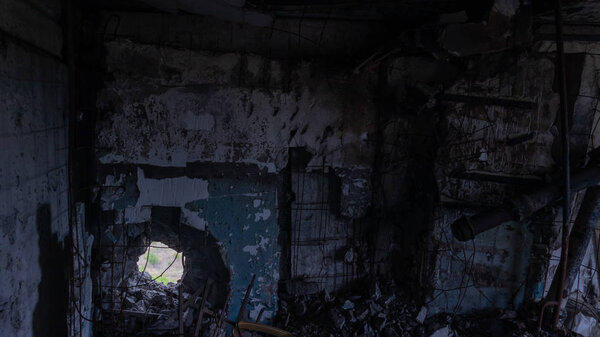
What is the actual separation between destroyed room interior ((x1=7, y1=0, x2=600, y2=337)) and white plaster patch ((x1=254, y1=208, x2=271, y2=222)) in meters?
0.01

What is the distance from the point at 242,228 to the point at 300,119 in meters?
1.43

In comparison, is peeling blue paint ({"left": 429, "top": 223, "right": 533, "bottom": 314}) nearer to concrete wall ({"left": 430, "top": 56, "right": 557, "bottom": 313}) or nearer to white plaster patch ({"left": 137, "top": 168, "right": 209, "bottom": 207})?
concrete wall ({"left": 430, "top": 56, "right": 557, "bottom": 313})

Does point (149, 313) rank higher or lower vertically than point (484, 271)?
lower

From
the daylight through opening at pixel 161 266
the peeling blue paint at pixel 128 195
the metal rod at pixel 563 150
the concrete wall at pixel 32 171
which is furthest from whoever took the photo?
the daylight through opening at pixel 161 266

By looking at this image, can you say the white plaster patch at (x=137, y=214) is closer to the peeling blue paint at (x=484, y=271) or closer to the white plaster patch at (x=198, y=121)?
the white plaster patch at (x=198, y=121)

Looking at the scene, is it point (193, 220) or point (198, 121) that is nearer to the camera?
point (198, 121)

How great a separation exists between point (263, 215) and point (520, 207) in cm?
273

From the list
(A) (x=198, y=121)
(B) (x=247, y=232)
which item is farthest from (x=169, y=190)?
(B) (x=247, y=232)

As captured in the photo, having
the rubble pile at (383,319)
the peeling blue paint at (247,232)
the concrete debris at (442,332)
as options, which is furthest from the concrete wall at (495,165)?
the peeling blue paint at (247,232)

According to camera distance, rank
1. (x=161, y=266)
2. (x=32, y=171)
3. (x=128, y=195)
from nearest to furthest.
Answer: (x=32, y=171) < (x=128, y=195) < (x=161, y=266)

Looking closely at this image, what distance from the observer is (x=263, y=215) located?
462 cm

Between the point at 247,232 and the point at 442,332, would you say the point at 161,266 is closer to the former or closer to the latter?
the point at 247,232

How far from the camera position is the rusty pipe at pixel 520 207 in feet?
13.1

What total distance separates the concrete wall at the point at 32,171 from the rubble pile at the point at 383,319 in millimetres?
2525
